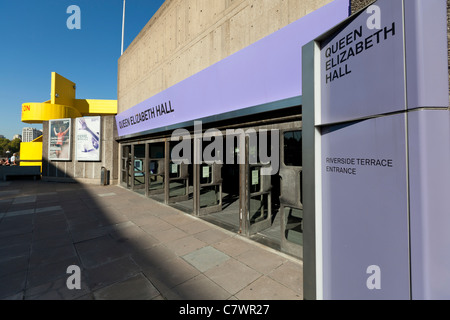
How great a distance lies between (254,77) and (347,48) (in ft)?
7.92

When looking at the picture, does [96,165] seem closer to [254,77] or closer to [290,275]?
[254,77]

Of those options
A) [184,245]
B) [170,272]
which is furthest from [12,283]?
[184,245]

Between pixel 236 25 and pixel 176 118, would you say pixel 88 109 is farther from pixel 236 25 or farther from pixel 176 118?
pixel 236 25

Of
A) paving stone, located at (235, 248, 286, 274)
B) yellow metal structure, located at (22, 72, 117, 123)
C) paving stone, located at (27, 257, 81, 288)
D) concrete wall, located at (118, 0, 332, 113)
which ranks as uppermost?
yellow metal structure, located at (22, 72, 117, 123)

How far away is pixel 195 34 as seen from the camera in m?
6.27

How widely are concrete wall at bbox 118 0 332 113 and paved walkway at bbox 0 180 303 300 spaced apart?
4.62 metres

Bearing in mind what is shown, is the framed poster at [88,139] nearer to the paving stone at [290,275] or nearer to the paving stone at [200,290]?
the paving stone at [200,290]

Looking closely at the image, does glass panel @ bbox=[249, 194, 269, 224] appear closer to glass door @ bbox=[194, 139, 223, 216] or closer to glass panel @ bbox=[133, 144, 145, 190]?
glass door @ bbox=[194, 139, 223, 216]

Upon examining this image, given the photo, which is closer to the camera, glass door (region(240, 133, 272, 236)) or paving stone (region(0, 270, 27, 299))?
paving stone (region(0, 270, 27, 299))

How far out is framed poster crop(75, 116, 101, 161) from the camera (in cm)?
1292

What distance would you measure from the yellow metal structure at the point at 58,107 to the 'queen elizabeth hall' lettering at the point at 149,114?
525 inches

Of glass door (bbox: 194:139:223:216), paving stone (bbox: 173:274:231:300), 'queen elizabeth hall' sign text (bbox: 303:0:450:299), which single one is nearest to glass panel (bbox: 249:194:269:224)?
glass door (bbox: 194:139:223:216)

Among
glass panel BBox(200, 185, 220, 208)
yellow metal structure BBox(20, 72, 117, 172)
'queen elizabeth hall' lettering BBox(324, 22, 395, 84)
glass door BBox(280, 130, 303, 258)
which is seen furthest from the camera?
yellow metal structure BBox(20, 72, 117, 172)

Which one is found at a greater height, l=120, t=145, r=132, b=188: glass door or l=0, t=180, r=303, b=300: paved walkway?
l=120, t=145, r=132, b=188: glass door
